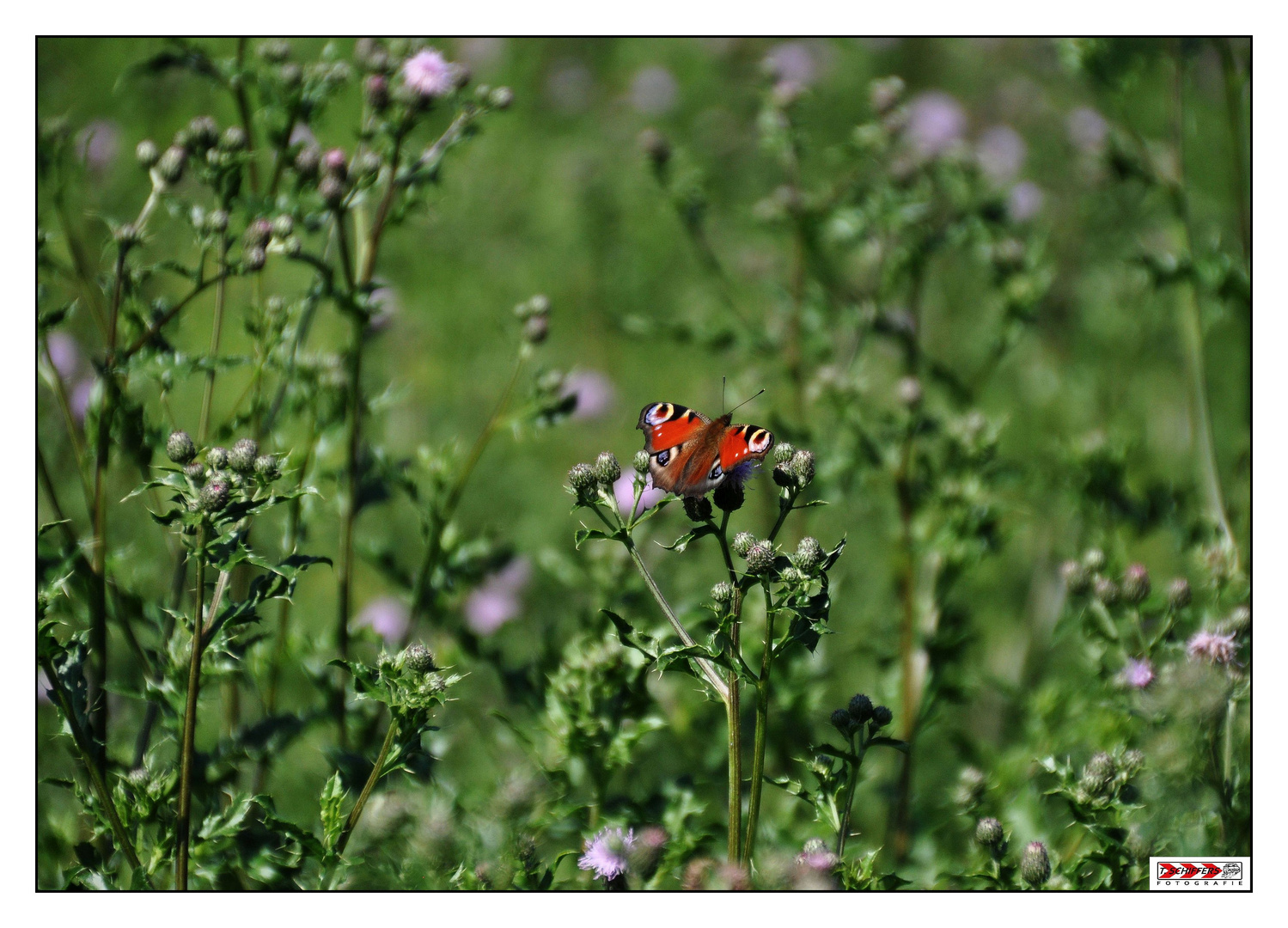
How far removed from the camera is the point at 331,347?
5.94 metres

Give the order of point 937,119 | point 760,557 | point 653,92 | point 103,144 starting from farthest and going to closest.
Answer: point 653,92 < point 937,119 < point 103,144 < point 760,557

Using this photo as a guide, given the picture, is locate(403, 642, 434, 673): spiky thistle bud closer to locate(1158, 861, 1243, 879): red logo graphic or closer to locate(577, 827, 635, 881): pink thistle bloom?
locate(577, 827, 635, 881): pink thistle bloom

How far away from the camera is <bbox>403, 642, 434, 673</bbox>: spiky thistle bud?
237 cm

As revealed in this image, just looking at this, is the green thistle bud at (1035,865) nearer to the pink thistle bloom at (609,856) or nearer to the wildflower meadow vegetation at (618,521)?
the wildflower meadow vegetation at (618,521)

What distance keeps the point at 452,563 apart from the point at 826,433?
5.82 feet

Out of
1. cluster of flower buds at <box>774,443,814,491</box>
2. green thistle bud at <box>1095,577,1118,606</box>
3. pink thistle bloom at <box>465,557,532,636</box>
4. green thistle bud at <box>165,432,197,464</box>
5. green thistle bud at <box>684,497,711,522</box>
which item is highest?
green thistle bud at <box>165,432,197,464</box>

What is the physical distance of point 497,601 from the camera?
4.94 meters

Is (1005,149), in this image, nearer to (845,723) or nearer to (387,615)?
(387,615)

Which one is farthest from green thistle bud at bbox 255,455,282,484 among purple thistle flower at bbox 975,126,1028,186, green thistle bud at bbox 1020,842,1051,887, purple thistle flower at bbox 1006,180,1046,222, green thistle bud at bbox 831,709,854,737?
purple thistle flower at bbox 975,126,1028,186

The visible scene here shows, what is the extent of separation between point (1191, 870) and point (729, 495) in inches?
62.2

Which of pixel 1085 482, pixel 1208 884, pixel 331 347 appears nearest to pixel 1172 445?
pixel 1085 482

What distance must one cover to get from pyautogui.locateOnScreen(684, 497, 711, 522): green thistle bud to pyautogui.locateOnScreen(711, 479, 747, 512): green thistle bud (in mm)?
32

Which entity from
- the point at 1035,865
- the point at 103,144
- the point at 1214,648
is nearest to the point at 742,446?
the point at 1035,865

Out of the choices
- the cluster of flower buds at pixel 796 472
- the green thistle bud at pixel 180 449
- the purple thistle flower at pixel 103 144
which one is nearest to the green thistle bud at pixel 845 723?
the cluster of flower buds at pixel 796 472
